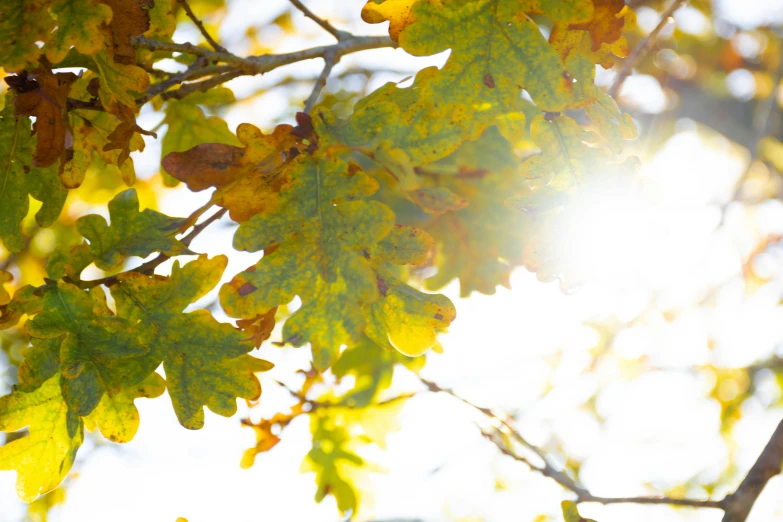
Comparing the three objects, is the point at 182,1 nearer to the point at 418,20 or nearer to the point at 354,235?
the point at 418,20

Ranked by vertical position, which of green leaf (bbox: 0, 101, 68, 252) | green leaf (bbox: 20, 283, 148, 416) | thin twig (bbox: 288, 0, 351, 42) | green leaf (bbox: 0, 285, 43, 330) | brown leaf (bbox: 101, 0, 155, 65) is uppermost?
thin twig (bbox: 288, 0, 351, 42)

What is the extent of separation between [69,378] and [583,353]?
13.1ft

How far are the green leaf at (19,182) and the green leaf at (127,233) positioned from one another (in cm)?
11

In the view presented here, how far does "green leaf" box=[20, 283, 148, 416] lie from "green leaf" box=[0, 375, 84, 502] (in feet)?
0.45

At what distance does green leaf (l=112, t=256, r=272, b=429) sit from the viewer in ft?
3.99

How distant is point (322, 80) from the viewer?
153cm

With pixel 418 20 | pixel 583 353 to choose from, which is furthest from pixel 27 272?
pixel 583 353

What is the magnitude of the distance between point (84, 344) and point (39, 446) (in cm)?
28

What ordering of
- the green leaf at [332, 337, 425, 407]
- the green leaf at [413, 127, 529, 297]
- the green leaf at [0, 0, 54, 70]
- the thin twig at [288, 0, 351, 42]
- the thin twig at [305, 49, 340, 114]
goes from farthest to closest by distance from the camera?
the green leaf at [332, 337, 425, 407]
the green leaf at [413, 127, 529, 297]
the thin twig at [288, 0, 351, 42]
the thin twig at [305, 49, 340, 114]
the green leaf at [0, 0, 54, 70]

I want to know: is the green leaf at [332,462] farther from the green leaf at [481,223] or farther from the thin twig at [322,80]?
the thin twig at [322,80]

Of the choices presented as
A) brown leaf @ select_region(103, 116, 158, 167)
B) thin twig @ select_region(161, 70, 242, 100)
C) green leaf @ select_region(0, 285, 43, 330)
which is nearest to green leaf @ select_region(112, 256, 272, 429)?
green leaf @ select_region(0, 285, 43, 330)

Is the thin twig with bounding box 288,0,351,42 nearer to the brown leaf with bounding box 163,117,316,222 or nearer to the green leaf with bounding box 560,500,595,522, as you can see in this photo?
the brown leaf with bounding box 163,117,316,222

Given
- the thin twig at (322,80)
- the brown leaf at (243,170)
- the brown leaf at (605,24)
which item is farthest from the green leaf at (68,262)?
the brown leaf at (605,24)

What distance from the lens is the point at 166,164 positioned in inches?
44.6
